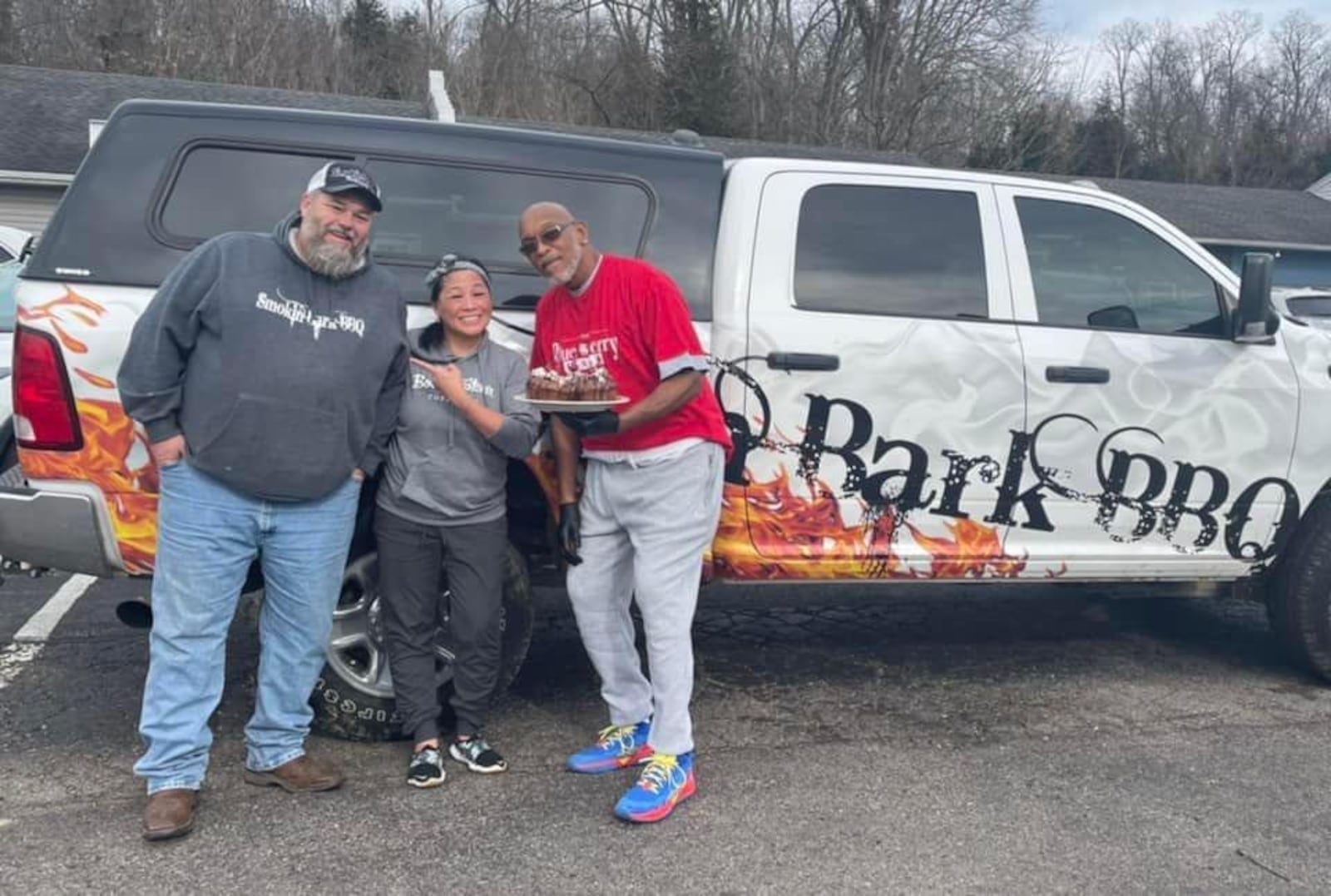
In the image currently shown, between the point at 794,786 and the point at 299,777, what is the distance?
157 centimetres

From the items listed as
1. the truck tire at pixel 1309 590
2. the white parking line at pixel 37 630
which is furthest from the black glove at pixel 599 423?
the truck tire at pixel 1309 590

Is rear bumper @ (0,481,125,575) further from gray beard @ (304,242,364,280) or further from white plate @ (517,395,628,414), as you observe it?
white plate @ (517,395,628,414)

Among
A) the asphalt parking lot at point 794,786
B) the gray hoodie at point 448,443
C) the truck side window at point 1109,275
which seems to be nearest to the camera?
the asphalt parking lot at point 794,786

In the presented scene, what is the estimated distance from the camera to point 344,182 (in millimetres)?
3357

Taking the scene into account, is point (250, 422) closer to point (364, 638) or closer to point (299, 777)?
point (364, 638)

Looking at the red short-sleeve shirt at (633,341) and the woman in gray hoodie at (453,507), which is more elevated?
the red short-sleeve shirt at (633,341)

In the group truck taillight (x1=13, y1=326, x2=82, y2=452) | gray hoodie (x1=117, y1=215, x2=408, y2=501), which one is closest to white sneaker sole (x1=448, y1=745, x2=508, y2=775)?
gray hoodie (x1=117, y1=215, x2=408, y2=501)

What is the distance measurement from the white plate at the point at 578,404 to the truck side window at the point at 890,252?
3.30 ft

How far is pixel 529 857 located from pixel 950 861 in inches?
46.8

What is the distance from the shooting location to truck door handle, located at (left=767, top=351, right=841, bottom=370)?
4.16m

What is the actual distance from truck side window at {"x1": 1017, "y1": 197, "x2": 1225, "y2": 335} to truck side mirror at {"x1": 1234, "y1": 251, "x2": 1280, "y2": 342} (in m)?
0.09

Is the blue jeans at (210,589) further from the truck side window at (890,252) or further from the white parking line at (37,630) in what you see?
the truck side window at (890,252)

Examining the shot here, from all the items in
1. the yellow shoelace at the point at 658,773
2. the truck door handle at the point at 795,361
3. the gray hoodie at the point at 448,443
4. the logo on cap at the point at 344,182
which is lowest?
the yellow shoelace at the point at 658,773

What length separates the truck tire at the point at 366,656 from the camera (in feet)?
13.4
